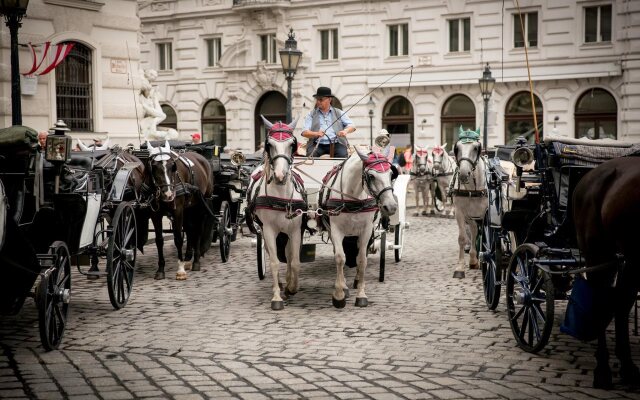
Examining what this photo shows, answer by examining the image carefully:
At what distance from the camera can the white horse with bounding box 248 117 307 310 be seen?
901cm

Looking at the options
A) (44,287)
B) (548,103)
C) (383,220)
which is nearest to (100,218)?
(44,287)

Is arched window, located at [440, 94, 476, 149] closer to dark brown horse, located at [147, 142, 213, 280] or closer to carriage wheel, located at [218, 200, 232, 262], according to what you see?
carriage wheel, located at [218, 200, 232, 262]

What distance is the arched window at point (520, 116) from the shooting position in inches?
1374

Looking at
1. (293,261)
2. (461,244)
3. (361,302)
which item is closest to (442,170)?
(461,244)

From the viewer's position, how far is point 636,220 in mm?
5711

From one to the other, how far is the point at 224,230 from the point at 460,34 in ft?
81.5

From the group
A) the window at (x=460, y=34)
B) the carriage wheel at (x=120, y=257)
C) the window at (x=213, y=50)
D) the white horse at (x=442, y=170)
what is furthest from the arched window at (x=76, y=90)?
the window at (x=213, y=50)

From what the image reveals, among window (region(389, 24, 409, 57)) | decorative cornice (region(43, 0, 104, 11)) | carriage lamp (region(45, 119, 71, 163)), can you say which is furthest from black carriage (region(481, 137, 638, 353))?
window (region(389, 24, 409, 57))

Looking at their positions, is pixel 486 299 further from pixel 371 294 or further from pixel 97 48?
pixel 97 48

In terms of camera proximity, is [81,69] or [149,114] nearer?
[81,69]

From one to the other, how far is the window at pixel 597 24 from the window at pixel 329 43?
1148 centimetres

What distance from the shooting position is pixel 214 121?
Answer: 42312 millimetres

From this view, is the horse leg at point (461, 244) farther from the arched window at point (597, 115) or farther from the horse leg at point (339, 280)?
the arched window at point (597, 115)

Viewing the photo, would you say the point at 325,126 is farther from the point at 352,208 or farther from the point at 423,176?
the point at 423,176
